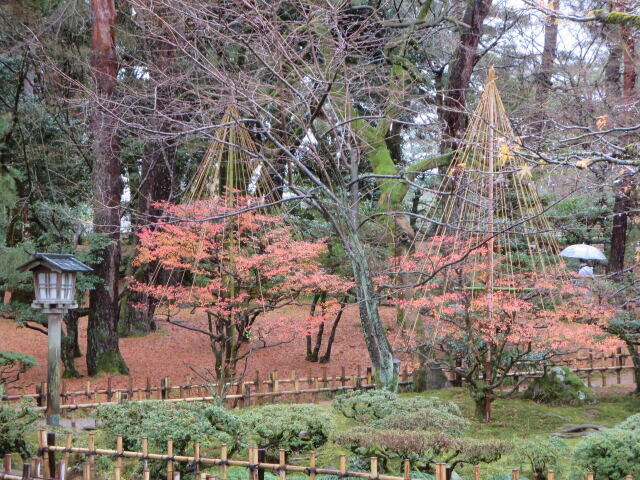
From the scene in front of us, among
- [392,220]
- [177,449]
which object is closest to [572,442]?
[392,220]

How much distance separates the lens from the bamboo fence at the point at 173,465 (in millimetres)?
4672

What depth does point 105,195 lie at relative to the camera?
39.1ft

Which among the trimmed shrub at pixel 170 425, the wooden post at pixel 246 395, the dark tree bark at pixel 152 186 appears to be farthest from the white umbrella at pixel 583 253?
the trimmed shrub at pixel 170 425

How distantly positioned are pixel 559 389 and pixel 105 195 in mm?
8329

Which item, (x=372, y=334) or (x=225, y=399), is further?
(x=225, y=399)

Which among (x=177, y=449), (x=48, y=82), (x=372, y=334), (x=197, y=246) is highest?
(x=48, y=82)

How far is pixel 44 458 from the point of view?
568cm

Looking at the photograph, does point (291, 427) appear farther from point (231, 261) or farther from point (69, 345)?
point (69, 345)

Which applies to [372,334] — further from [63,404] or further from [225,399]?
[63,404]

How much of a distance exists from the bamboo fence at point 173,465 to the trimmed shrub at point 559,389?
6254 mm

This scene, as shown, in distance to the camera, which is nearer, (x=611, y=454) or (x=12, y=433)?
(x=611, y=454)

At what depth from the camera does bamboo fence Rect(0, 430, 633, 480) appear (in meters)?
4.67

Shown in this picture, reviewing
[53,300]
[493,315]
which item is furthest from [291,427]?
[493,315]

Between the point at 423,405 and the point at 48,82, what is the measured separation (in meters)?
10.1
